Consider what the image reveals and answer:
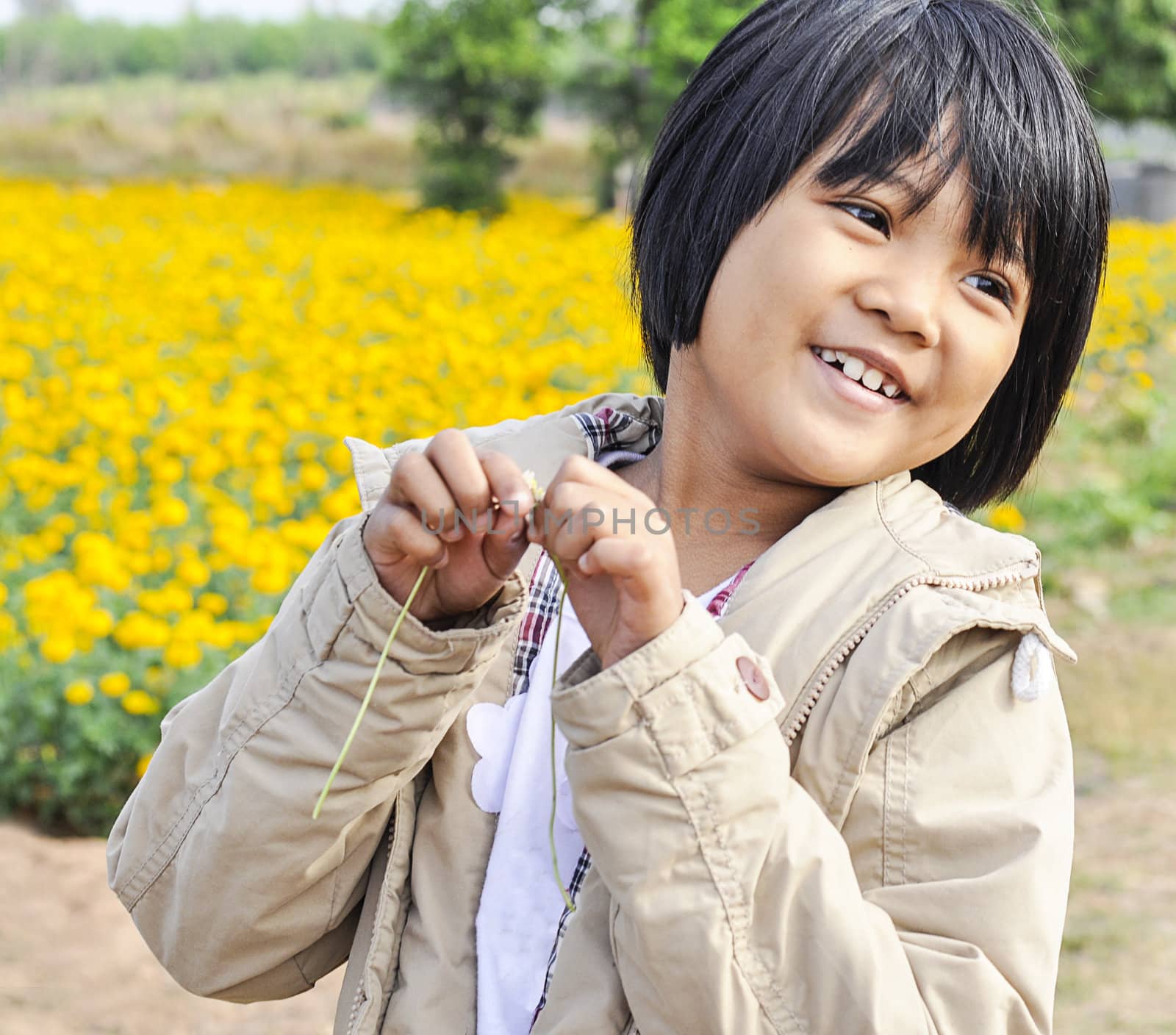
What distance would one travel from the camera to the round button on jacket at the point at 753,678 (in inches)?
37.9

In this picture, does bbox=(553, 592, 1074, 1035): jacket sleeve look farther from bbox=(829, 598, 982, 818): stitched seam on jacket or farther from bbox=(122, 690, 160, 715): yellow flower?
bbox=(122, 690, 160, 715): yellow flower

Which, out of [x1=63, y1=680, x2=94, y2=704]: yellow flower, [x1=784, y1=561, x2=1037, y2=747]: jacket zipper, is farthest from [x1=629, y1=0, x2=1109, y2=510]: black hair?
[x1=63, y1=680, x2=94, y2=704]: yellow flower

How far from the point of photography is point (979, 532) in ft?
3.82

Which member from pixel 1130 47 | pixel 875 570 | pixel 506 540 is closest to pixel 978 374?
pixel 875 570

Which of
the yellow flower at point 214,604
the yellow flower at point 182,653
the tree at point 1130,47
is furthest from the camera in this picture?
the tree at point 1130,47

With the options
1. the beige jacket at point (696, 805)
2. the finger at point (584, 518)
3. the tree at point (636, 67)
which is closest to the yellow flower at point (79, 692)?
the beige jacket at point (696, 805)

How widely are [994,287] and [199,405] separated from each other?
3700 millimetres

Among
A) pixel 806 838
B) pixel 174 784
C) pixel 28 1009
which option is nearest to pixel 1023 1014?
pixel 806 838

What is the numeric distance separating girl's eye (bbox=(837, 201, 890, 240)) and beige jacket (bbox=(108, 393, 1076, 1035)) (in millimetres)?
235

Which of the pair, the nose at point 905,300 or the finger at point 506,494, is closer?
the finger at point 506,494

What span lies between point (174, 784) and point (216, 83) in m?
43.5

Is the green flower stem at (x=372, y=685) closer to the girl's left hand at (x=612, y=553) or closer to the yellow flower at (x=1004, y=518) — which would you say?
the girl's left hand at (x=612, y=553)

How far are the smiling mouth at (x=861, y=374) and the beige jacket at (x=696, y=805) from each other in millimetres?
100

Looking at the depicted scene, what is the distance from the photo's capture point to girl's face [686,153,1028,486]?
43.1 inches
